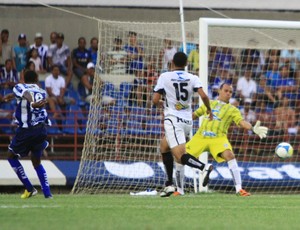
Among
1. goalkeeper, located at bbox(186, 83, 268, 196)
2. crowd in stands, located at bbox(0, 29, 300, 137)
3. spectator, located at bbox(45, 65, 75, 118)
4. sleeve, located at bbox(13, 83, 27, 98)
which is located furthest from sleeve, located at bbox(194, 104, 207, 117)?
spectator, located at bbox(45, 65, 75, 118)

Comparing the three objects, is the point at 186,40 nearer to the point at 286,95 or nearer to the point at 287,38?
the point at 287,38

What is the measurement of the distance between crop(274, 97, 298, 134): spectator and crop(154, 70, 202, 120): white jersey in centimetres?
703

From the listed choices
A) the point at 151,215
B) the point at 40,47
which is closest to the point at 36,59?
the point at 40,47

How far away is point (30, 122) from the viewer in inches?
586

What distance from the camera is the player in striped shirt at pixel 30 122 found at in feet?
47.7

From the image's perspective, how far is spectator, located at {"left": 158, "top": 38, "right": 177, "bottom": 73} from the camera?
64.1ft

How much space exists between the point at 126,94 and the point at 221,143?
3.39 metres

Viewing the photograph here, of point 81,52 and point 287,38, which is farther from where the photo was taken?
point 81,52

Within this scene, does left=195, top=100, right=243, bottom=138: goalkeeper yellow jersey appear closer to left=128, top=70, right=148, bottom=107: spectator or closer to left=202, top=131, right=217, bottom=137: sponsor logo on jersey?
left=202, top=131, right=217, bottom=137: sponsor logo on jersey

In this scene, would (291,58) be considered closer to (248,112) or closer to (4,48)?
(248,112)

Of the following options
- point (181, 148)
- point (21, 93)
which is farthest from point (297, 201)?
point (21, 93)

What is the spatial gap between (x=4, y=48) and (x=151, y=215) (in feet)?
40.2

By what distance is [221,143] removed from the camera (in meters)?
16.6

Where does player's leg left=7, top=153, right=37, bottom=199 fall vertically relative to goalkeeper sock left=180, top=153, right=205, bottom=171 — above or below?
below
